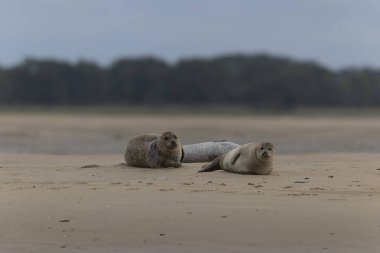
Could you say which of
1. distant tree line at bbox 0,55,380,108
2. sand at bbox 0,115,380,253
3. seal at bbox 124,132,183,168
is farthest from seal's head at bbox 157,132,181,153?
distant tree line at bbox 0,55,380,108

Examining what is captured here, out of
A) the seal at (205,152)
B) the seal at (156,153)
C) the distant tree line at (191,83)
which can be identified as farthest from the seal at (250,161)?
the distant tree line at (191,83)

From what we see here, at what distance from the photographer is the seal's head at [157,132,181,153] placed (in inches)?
408

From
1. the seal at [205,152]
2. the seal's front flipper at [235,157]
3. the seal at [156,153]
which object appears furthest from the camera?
the seal at [205,152]

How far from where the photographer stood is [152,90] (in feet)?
195

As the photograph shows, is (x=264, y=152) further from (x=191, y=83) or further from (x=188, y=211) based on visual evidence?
(x=191, y=83)

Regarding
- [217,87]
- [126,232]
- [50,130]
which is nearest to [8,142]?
[50,130]

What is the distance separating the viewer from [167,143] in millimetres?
10398

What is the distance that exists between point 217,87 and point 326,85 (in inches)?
336

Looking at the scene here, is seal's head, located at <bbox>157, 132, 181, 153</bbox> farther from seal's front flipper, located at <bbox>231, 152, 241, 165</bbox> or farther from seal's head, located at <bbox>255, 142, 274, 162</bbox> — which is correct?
seal's head, located at <bbox>255, 142, 274, 162</bbox>

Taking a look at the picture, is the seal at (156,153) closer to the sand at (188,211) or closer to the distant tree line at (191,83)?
the sand at (188,211)

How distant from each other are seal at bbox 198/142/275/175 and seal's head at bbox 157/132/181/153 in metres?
0.96

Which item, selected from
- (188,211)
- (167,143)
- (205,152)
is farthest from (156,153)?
(188,211)

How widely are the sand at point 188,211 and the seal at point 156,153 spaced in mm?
698

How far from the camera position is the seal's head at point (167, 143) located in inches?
408
